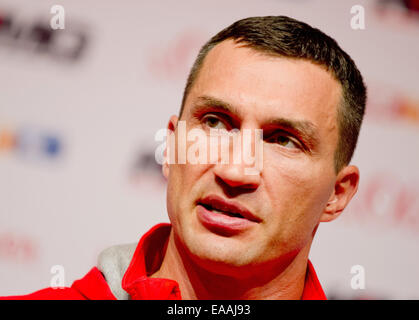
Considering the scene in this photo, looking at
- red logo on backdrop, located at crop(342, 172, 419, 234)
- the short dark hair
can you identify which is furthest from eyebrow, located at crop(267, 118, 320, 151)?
red logo on backdrop, located at crop(342, 172, 419, 234)

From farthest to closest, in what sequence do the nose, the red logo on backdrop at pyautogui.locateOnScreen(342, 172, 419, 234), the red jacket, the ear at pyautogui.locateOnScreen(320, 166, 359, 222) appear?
the red logo on backdrop at pyautogui.locateOnScreen(342, 172, 419, 234) < the ear at pyautogui.locateOnScreen(320, 166, 359, 222) < the red jacket < the nose

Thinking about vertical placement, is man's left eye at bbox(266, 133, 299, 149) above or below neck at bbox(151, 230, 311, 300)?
above

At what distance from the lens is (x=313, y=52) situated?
1.31 metres

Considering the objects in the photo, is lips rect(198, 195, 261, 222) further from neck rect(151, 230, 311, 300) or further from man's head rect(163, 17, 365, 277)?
neck rect(151, 230, 311, 300)

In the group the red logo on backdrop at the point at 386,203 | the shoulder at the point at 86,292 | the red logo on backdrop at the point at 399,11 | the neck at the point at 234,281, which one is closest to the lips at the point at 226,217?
the neck at the point at 234,281

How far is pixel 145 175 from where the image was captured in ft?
6.88

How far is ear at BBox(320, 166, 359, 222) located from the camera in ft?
4.63

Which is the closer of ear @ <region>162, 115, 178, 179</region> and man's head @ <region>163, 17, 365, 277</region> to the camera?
man's head @ <region>163, 17, 365, 277</region>

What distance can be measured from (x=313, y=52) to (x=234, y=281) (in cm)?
69

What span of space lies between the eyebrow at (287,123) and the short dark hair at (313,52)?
0.39 ft

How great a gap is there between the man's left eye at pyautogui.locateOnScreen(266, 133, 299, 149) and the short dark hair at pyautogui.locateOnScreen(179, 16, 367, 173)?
15cm

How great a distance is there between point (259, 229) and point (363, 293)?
1.23 m
